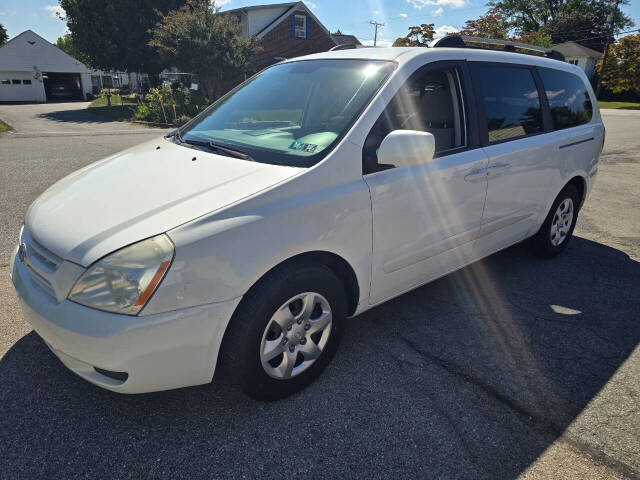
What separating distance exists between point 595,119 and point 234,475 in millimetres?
4657

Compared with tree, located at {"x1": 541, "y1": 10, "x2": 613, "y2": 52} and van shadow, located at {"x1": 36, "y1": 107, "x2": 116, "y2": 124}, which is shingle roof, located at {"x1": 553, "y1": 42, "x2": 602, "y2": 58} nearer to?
tree, located at {"x1": 541, "y1": 10, "x2": 613, "y2": 52}

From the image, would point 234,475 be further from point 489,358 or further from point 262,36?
point 262,36

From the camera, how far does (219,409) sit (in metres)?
2.38

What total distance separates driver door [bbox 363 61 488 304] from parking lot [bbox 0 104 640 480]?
463 mm

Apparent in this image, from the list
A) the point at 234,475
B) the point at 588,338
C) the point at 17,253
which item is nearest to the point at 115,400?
the point at 234,475

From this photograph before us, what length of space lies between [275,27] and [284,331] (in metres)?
31.6

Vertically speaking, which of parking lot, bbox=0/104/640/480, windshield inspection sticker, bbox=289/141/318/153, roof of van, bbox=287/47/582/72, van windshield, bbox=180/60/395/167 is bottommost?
parking lot, bbox=0/104/640/480

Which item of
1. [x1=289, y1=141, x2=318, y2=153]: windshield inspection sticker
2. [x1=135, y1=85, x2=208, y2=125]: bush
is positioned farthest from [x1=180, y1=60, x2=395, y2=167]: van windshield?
[x1=135, y1=85, x2=208, y2=125]: bush

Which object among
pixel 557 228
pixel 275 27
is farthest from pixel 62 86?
pixel 557 228

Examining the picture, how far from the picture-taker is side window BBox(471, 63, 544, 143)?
3.28m

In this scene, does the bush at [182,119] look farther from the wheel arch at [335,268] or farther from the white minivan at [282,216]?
the wheel arch at [335,268]

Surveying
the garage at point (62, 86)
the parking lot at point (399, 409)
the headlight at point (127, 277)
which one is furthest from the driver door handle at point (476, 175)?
the garage at point (62, 86)

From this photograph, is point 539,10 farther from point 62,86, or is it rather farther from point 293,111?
point 293,111

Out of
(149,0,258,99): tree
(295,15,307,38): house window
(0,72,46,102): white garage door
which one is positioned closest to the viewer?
(149,0,258,99): tree
